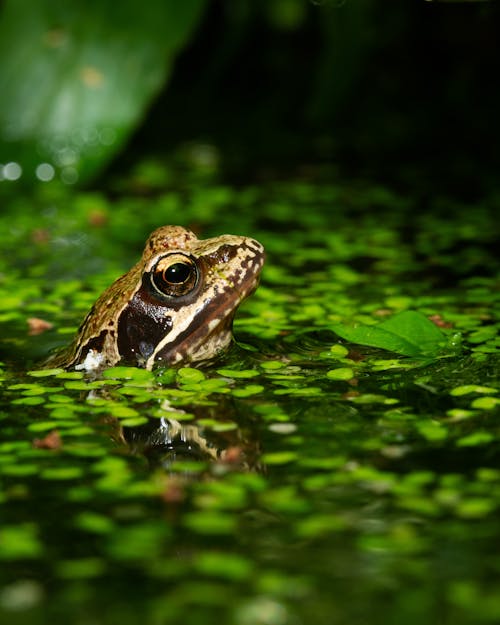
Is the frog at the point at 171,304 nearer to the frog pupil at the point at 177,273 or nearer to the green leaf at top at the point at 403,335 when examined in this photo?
the frog pupil at the point at 177,273

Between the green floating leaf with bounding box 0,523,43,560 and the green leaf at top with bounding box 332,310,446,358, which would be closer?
the green floating leaf with bounding box 0,523,43,560

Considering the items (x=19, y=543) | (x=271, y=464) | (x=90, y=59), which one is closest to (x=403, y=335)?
(x=271, y=464)

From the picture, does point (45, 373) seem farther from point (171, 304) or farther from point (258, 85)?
point (258, 85)

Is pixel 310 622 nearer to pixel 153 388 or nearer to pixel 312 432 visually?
pixel 312 432

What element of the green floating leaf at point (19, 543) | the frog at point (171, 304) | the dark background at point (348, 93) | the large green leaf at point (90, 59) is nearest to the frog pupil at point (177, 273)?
the frog at point (171, 304)

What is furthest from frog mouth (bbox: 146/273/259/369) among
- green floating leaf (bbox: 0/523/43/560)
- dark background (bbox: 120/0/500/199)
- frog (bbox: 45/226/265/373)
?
dark background (bbox: 120/0/500/199)

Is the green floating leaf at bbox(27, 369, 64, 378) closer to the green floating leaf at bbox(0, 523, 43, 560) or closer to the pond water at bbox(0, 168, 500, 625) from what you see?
the pond water at bbox(0, 168, 500, 625)

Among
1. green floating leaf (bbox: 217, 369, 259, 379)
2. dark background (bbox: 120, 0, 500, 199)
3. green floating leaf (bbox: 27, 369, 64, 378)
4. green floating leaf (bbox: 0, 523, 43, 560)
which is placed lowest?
green floating leaf (bbox: 0, 523, 43, 560)
